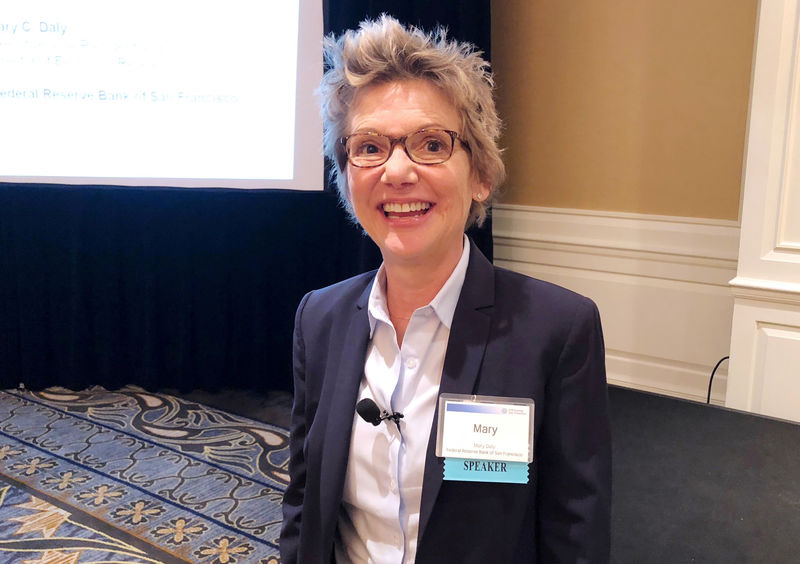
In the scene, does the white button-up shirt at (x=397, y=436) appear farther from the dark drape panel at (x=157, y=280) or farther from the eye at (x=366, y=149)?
the dark drape panel at (x=157, y=280)

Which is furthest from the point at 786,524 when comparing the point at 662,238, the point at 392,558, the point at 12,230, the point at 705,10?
the point at 12,230

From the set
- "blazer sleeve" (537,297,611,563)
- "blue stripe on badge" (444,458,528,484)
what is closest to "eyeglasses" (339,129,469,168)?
"blazer sleeve" (537,297,611,563)

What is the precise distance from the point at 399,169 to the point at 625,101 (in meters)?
2.20

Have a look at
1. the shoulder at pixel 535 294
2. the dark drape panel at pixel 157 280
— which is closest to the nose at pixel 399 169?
the shoulder at pixel 535 294

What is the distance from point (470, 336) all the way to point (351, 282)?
30 cm

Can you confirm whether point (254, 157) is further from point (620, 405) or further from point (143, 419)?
point (620, 405)

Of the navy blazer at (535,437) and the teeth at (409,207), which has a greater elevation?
the teeth at (409,207)

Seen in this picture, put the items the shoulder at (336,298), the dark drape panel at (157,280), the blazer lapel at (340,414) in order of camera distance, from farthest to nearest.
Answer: the dark drape panel at (157,280), the shoulder at (336,298), the blazer lapel at (340,414)

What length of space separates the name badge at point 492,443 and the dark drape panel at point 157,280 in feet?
8.55

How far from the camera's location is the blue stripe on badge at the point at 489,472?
101 cm

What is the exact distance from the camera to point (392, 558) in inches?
43.1

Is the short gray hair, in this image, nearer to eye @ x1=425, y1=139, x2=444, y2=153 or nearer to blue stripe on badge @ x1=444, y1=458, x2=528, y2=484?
eye @ x1=425, y1=139, x2=444, y2=153

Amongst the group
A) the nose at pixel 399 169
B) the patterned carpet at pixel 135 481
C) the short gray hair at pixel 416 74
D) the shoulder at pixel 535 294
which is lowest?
the patterned carpet at pixel 135 481

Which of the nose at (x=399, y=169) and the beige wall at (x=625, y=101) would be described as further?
the beige wall at (x=625, y=101)
